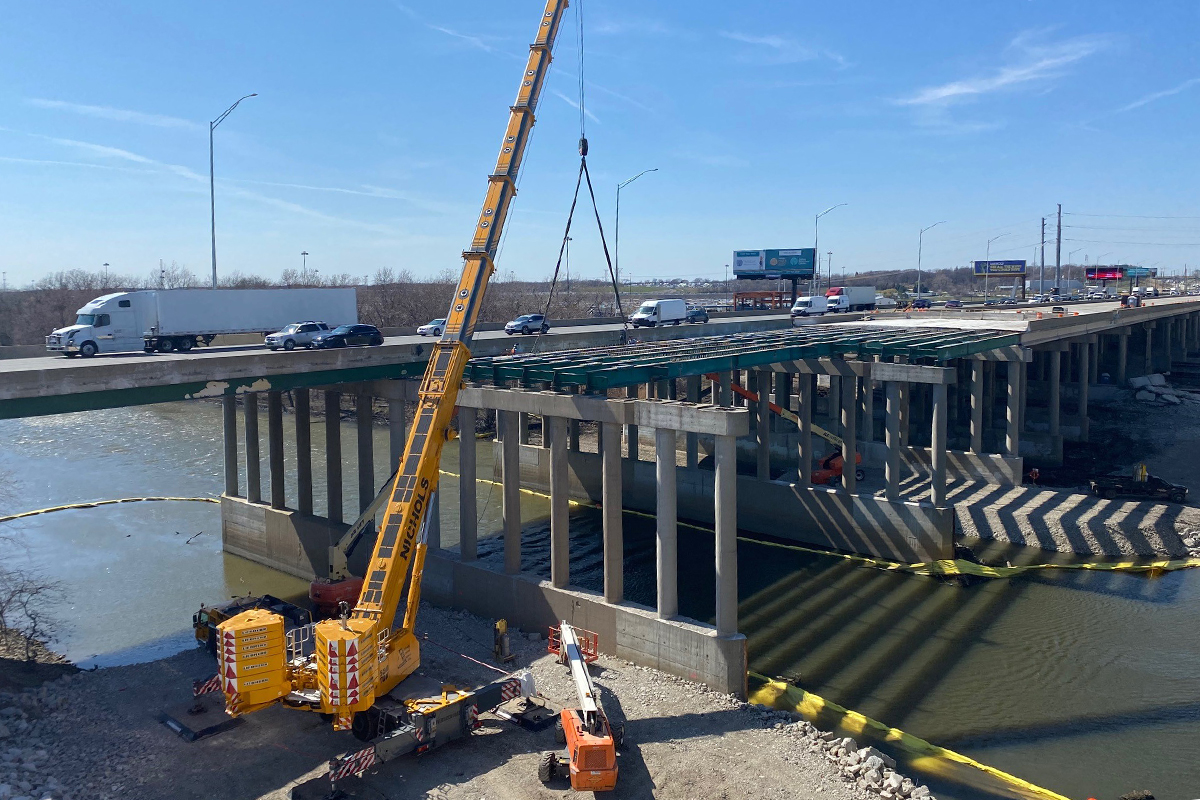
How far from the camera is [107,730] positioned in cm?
1841

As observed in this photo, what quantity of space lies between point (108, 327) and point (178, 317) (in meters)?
2.40

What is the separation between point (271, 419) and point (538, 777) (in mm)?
22559

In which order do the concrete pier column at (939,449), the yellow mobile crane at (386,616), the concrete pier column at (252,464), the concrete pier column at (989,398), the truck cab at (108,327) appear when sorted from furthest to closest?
the concrete pier column at (989,398) → the concrete pier column at (252,464) → the concrete pier column at (939,449) → the truck cab at (108,327) → the yellow mobile crane at (386,616)

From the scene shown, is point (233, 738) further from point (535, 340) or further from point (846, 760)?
point (535, 340)

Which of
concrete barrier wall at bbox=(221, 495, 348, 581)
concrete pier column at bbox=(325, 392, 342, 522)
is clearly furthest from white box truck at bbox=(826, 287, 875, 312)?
concrete barrier wall at bbox=(221, 495, 348, 581)

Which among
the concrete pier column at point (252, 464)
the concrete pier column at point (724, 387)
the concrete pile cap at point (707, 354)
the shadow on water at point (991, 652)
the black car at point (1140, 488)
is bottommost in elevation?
the shadow on water at point (991, 652)

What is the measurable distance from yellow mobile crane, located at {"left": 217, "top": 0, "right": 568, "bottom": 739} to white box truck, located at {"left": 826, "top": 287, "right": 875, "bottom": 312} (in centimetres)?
5344

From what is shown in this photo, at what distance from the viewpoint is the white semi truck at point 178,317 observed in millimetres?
29641

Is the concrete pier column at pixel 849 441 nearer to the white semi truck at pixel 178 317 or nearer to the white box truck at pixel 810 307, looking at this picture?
the white semi truck at pixel 178 317

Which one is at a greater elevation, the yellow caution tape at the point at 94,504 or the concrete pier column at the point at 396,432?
the concrete pier column at the point at 396,432

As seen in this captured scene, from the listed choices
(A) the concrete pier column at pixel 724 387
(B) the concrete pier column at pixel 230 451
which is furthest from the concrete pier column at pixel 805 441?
(B) the concrete pier column at pixel 230 451

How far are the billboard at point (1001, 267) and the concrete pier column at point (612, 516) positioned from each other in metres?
122

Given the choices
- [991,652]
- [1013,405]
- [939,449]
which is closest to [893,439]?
[939,449]

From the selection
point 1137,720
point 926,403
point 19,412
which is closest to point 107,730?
point 19,412
